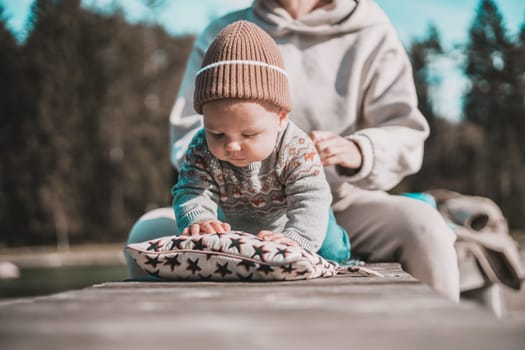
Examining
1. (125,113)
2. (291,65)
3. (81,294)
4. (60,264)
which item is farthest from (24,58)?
(81,294)

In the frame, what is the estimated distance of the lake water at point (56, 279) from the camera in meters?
9.95


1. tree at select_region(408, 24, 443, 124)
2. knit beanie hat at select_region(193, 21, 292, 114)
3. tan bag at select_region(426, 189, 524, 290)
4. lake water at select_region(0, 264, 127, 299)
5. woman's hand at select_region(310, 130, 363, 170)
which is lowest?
lake water at select_region(0, 264, 127, 299)

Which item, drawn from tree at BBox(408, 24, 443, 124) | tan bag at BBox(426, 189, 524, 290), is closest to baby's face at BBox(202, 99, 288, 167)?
tan bag at BBox(426, 189, 524, 290)

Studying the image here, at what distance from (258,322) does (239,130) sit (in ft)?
2.91

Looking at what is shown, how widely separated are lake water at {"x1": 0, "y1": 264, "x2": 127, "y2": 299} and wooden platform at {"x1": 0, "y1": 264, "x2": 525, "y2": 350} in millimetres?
8911

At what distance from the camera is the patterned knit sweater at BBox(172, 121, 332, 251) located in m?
1.68

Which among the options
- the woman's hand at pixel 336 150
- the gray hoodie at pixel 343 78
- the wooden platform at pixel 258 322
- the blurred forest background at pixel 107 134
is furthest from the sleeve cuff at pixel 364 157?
the blurred forest background at pixel 107 134

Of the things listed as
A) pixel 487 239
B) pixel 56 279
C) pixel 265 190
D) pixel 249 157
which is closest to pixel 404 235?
pixel 265 190

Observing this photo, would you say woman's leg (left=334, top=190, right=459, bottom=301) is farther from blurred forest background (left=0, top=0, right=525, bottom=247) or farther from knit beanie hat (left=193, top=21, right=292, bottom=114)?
blurred forest background (left=0, top=0, right=525, bottom=247)

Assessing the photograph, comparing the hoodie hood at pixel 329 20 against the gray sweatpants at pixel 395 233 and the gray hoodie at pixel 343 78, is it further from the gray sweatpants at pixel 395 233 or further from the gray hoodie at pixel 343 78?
the gray sweatpants at pixel 395 233

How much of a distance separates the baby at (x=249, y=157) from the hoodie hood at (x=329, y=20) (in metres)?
0.82

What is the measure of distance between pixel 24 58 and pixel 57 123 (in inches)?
105

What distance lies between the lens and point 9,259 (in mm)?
15305

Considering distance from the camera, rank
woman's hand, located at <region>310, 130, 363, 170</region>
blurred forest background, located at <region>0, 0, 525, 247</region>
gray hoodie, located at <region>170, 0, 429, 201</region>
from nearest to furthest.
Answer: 1. woman's hand, located at <region>310, 130, 363, 170</region>
2. gray hoodie, located at <region>170, 0, 429, 201</region>
3. blurred forest background, located at <region>0, 0, 525, 247</region>
